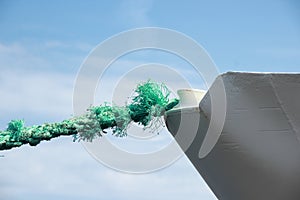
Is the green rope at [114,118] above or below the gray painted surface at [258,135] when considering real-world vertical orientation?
above

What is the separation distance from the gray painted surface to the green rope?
0.32 metres

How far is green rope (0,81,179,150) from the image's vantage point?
4.78 m

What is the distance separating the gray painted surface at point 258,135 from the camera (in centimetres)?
404

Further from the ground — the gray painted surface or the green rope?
the green rope

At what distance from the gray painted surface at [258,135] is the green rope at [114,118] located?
32 cm

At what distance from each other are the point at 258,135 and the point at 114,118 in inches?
49.2

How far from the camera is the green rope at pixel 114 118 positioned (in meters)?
4.78

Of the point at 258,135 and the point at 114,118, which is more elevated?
the point at 114,118

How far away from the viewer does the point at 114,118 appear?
15.8 ft

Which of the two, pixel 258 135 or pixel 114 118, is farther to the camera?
pixel 114 118

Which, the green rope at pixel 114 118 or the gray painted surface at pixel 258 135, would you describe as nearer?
the gray painted surface at pixel 258 135

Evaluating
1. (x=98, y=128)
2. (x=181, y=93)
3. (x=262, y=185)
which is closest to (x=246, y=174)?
(x=262, y=185)

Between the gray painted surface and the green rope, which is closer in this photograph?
the gray painted surface

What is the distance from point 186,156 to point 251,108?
1060 millimetres
